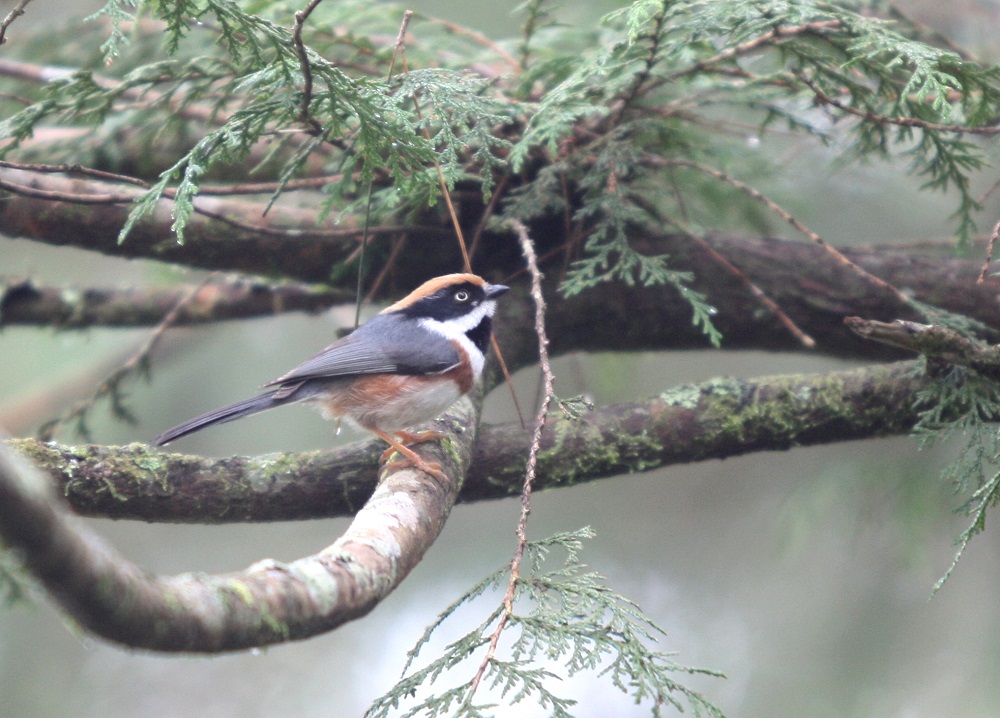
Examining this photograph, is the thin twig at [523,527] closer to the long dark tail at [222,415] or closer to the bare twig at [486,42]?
the long dark tail at [222,415]

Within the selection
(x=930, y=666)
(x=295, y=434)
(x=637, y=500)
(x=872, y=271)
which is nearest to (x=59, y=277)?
(x=295, y=434)

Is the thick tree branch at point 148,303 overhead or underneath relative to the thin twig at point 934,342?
underneath

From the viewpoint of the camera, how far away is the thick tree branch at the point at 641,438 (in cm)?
329

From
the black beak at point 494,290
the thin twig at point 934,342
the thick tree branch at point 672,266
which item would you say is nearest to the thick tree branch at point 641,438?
the thin twig at point 934,342

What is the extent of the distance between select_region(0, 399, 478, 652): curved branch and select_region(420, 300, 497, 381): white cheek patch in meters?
1.72

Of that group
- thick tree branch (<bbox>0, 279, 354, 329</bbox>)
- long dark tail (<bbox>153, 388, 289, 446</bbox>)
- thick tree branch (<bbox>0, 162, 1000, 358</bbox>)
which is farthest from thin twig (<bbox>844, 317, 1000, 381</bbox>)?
thick tree branch (<bbox>0, 279, 354, 329</bbox>)

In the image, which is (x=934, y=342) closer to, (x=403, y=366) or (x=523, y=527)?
(x=523, y=527)

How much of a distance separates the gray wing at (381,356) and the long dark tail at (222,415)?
0.12 m

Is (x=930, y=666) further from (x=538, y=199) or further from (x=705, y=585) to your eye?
(x=538, y=199)

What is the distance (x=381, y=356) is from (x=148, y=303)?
256 cm

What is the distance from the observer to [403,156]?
290 cm

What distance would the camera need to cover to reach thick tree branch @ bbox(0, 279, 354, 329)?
5.45m

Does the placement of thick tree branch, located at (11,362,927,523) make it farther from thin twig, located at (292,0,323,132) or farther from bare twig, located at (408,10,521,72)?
bare twig, located at (408,10,521,72)

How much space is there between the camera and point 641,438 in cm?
366
